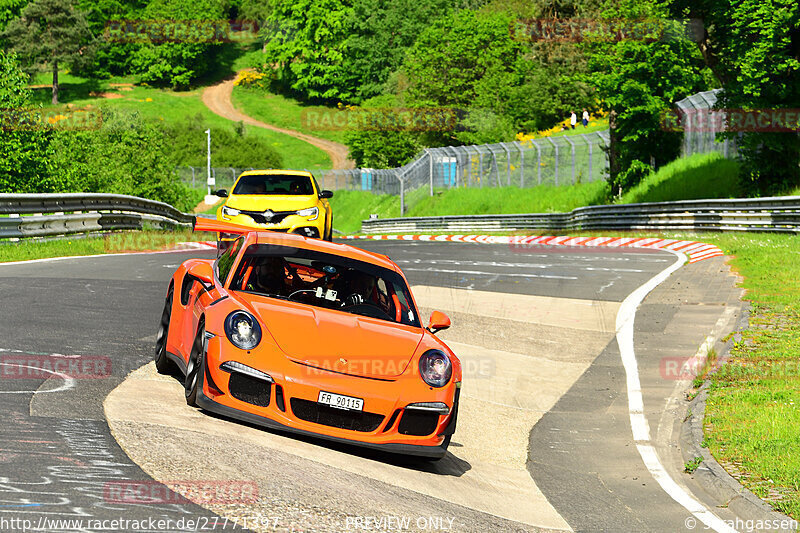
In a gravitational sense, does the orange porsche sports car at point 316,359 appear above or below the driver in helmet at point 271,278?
below

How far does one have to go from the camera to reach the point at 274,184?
62.6ft

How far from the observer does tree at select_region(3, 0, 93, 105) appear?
13038cm

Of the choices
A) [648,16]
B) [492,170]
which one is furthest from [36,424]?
[492,170]

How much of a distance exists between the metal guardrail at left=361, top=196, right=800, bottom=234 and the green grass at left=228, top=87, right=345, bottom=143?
A: 224 feet

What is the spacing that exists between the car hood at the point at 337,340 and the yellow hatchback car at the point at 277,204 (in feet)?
32.8

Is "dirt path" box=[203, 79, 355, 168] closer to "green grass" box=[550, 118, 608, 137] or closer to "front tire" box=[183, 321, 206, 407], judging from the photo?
"green grass" box=[550, 118, 608, 137]

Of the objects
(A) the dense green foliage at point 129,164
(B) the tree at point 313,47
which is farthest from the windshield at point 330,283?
(B) the tree at point 313,47

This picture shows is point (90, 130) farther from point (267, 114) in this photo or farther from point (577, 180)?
point (267, 114)

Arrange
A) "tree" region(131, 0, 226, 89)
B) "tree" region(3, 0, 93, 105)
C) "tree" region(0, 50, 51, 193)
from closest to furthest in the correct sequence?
1. "tree" region(0, 50, 51, 193)
2. "tree" region(3, 0, 93, 105)
3. "tree" region(131, 0, 226, 89)

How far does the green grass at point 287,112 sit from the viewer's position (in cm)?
12488

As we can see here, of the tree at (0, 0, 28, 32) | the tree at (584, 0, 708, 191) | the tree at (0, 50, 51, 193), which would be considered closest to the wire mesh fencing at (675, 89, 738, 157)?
the tree at (584, 0, 708, 191)

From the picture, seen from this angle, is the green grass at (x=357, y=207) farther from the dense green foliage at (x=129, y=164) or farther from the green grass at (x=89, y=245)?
the green grass at (x=89, y=245)

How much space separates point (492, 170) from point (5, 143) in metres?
28.5

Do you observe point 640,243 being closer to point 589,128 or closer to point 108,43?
point 589,128
